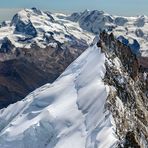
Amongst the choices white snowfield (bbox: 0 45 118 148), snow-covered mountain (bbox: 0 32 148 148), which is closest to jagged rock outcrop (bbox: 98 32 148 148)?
snow-covered mountain (bbox: 0 32 148 148)

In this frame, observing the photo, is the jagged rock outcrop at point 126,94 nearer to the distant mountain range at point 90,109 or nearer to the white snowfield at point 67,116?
the distant mountain range at point 90,109

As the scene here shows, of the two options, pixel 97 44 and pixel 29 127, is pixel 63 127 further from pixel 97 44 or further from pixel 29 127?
pixel 97 44

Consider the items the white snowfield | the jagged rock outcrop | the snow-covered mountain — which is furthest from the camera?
the white snowfield

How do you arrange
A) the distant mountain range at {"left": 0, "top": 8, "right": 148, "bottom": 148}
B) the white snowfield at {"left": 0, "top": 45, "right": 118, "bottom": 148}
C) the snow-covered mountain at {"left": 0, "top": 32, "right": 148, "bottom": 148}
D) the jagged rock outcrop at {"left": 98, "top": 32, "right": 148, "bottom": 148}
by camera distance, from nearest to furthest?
the jagged rock outcrop at {"left": 98, "top": 32, "right": 148, "bottom": 148}, the distant mountain range at {"left": 0, "top": 8, "right": 148, "bottom": 148}, the snow-covered mountain at {"left": 0, "top": 32, "right": 148, "bottom": 148}, the white snowfield at {"left": 0, "top": 45, "right": 118, "bottom": 148}

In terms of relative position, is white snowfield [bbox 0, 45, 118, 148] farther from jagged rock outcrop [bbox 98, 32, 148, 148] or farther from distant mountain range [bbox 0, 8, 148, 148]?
jagged rock outcrop [bbox 98, 32, 148, 148]

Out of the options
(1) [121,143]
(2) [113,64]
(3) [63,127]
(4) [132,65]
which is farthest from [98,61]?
(1) [121,143]

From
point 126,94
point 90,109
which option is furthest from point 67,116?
point 126,94
